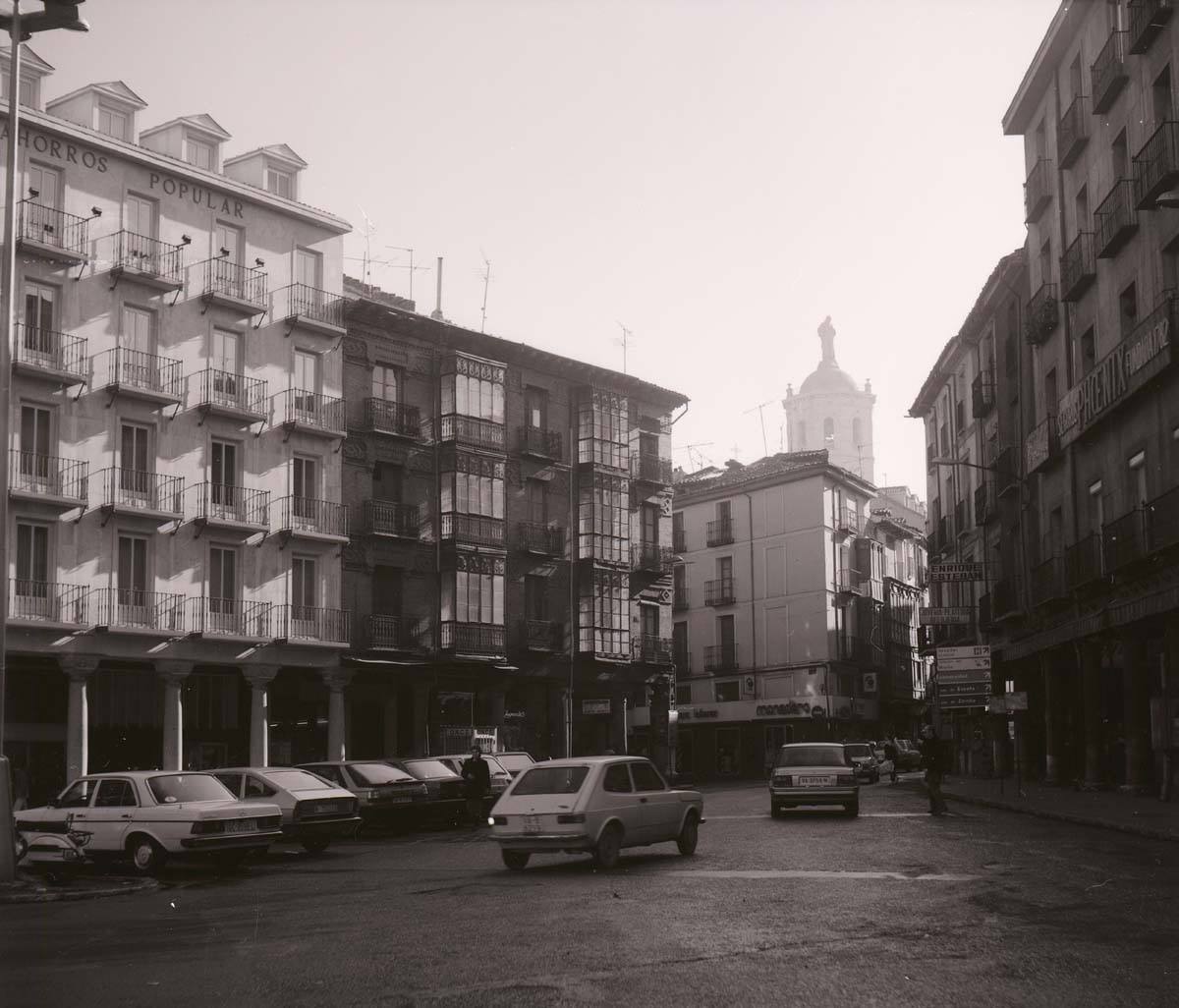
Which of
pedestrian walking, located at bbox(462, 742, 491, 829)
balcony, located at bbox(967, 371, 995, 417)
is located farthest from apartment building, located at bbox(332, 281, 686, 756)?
pedestrian walking, located at bbox(462, 742, 491, 829)

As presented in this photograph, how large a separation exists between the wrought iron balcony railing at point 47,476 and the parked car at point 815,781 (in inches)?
752

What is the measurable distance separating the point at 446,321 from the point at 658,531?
1276cm

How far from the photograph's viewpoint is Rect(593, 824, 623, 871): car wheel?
18.5m

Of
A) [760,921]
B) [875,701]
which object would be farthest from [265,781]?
[875,701]

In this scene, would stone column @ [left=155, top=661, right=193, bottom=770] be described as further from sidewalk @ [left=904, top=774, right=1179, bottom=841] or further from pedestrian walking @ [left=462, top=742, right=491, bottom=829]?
sidewalk @ [left=904, top=774, right=1179, bottom=841]

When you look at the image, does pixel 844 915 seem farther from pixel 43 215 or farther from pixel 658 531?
pixel 658 531

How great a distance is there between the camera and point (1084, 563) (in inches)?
1345

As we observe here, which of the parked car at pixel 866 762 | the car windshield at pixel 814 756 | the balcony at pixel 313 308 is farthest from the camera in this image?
the parked car at pixel 866 762

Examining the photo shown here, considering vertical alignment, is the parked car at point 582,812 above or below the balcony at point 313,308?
below

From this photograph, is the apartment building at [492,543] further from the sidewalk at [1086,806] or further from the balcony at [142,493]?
the sidewalk at [1086,806]

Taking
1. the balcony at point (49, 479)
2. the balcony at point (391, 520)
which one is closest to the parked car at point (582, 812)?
the balcony at point (49, 479)

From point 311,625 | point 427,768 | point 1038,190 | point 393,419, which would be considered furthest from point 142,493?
point 1038,190

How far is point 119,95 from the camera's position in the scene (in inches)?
1556

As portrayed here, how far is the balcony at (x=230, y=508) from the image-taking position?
39875mm
